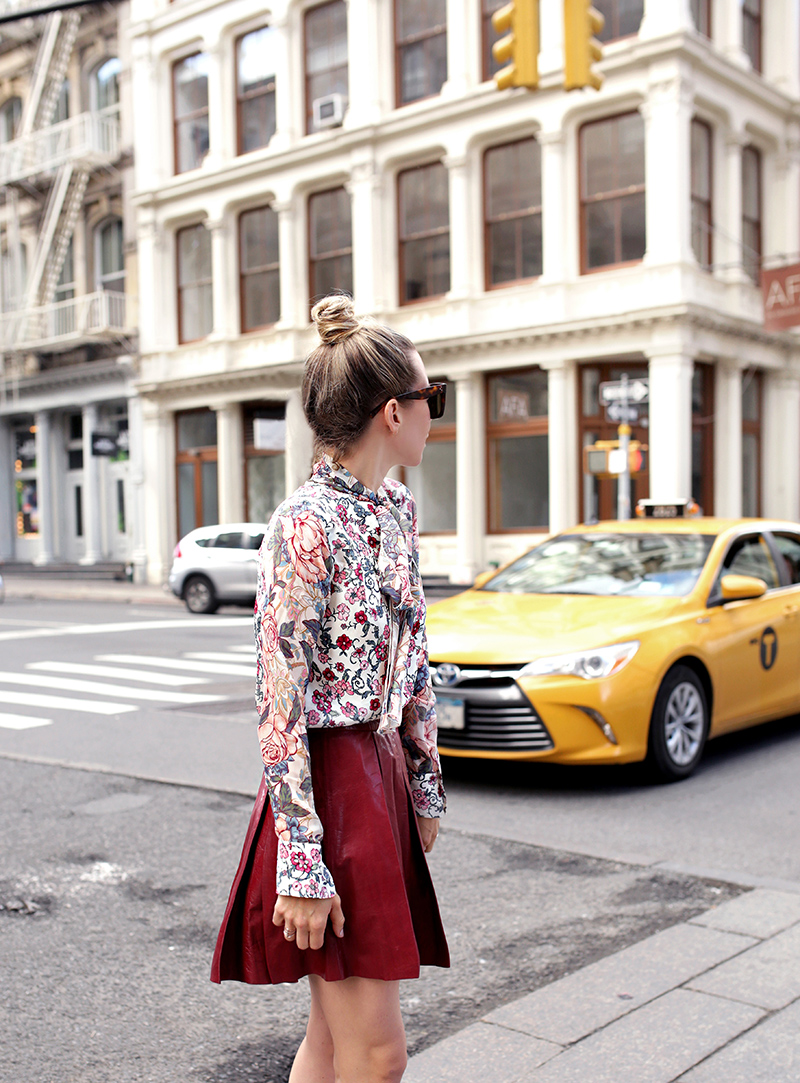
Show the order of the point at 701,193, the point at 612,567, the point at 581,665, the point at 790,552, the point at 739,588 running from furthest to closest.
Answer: the point at 701,193 → the point at 790,552 → the point at 612,567 → the point at 739,588 → the point at 581,665

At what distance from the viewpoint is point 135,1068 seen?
3312mm

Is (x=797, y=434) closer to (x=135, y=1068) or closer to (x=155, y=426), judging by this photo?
(x=155, y=426)

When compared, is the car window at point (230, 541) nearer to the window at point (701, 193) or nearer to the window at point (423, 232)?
the window at point (423, 232)

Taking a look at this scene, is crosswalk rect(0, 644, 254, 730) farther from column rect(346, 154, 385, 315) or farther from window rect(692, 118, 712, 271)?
window rect(692, 118, 712, 271)

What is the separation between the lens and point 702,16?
2245 centimetres

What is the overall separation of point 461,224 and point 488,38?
3711 mm

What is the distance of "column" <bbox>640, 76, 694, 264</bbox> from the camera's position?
834 inches

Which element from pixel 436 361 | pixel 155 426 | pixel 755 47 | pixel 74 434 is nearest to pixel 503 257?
pixel 436 361

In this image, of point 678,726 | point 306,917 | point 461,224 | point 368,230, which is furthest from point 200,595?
point 306,917

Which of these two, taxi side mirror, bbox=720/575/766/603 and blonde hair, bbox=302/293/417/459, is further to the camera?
taxi side mirror, bbox=720/575/766/603

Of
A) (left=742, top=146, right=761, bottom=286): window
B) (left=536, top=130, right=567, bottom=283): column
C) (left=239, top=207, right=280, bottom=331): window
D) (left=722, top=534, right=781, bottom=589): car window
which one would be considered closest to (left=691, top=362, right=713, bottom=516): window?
(left=742, top=146, right=761, bottom=286): window

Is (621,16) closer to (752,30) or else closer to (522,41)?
(752,30)

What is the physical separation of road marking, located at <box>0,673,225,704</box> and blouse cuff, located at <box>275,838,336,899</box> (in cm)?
796

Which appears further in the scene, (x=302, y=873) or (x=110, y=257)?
(x=110, y=257)
